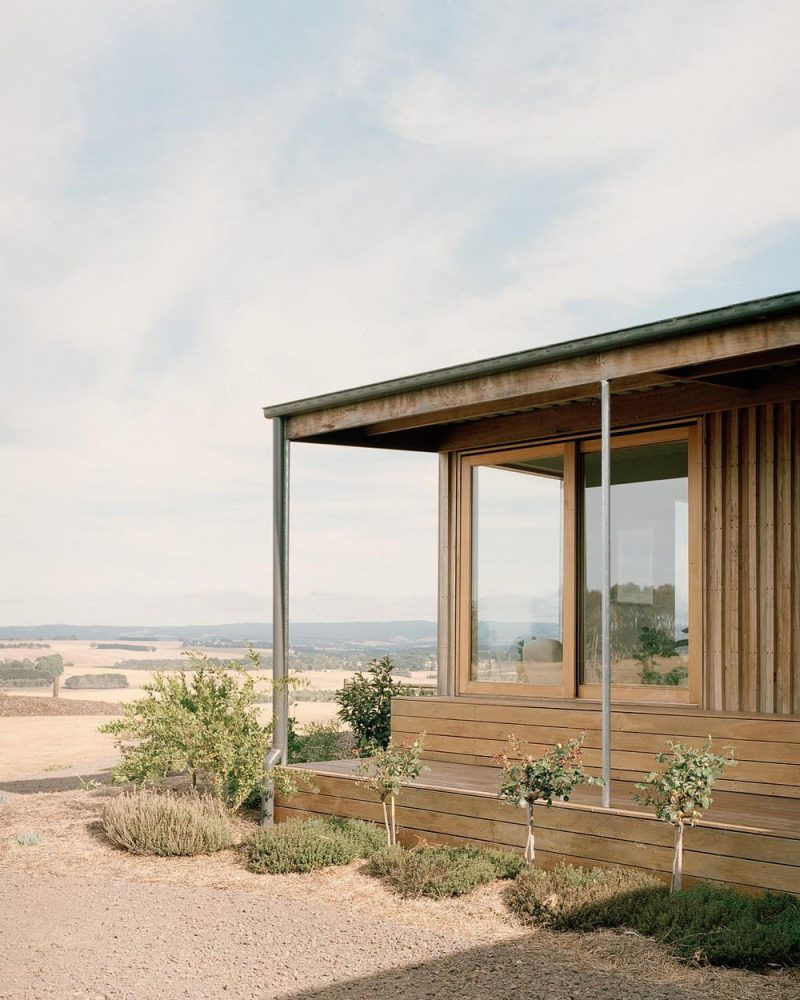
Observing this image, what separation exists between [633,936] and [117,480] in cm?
2264

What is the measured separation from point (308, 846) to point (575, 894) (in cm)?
188

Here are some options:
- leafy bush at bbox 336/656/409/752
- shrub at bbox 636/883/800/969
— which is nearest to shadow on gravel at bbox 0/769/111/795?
leafy bush at bbox 336/656/409/752

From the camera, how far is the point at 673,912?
4.75m

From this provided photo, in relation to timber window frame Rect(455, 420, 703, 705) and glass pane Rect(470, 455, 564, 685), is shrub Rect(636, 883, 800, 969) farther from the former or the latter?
glass pane Rect(470, 455, 564, 685)

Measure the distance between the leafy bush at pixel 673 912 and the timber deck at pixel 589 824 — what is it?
0.14m

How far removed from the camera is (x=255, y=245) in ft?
60.8

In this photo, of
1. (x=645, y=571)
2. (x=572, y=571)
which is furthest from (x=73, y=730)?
(x=645, y=571)

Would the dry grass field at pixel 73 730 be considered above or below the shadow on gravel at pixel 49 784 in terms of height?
below

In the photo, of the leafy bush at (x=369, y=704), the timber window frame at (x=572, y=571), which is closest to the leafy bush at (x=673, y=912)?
the timber window frame at (x=572, y=571)

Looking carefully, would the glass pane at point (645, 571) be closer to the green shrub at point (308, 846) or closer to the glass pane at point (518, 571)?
the glass pane at point (518, 571)

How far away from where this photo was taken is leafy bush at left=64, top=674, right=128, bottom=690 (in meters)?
27.0

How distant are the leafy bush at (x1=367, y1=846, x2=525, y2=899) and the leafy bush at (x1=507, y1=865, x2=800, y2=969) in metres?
0.23

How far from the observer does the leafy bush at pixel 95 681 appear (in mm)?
27000

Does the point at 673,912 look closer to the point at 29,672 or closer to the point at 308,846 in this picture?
the point at 308,846
